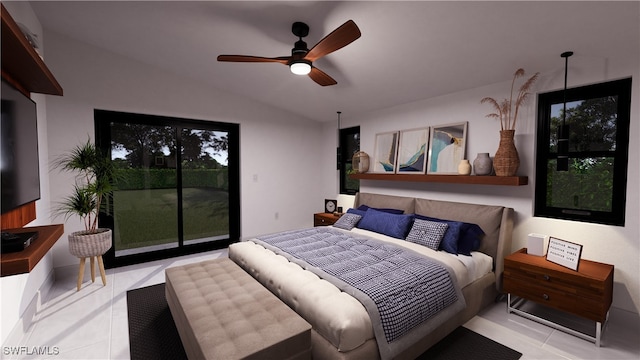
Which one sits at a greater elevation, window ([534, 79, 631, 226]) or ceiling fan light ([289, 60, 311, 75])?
ceiling fan light ([289, 60, 311, 75])

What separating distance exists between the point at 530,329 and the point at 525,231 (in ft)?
3.36

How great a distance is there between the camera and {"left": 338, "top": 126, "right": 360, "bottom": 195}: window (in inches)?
201

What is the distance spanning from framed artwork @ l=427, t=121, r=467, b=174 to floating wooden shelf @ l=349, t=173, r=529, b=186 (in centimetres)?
17

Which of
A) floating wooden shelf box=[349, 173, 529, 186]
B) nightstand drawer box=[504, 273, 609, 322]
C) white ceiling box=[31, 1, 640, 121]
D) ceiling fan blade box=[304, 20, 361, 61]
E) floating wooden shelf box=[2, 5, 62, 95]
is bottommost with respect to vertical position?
nightstand drawer box=[504, 273, 609, 322]

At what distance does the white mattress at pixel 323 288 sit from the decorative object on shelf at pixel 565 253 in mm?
549

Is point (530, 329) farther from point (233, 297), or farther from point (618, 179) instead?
point (233, 297)

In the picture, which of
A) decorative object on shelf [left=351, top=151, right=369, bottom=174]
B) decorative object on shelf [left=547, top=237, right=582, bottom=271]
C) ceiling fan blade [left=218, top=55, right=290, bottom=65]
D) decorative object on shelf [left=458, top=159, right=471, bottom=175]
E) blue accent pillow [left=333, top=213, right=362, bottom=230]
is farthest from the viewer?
decorative object on shelf [left=351, top=151, right=369, bottom=174]

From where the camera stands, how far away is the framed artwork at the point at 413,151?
3873mm

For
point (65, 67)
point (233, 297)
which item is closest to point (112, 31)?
point (65, 67)

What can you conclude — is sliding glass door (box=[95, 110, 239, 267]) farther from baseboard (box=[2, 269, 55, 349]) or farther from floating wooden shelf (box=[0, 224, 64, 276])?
floating wooden shelf (box=[0, 224, 64, 276])

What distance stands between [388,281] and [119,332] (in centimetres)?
233

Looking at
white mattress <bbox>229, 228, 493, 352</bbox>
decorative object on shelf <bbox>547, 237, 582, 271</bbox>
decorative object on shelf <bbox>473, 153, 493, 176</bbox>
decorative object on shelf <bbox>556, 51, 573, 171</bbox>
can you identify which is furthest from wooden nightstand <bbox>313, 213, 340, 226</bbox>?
decorative object on shelf <bbox>556, 51, 573, 171</bbox>

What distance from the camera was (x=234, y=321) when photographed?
1724 mm

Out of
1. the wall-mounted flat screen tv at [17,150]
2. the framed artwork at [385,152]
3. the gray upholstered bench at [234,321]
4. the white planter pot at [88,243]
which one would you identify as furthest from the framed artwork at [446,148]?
the white planter pot at [88,243]
